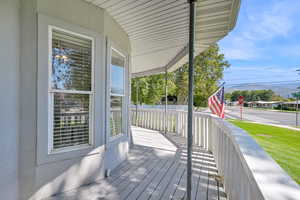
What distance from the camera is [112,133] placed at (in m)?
3.12

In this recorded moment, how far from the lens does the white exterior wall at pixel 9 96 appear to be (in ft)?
6.07

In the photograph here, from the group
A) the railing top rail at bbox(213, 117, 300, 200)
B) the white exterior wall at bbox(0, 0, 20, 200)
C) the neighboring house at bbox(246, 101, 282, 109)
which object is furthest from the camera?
the neighboring house at bbox(246, 101, 282, 109)

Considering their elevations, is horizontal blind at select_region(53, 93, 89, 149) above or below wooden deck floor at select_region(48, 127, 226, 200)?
above

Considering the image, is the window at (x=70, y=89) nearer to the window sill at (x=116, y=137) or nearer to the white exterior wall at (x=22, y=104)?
the white exterior wall at (x=22, y=104)

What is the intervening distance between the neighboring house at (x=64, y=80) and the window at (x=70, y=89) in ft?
0.04

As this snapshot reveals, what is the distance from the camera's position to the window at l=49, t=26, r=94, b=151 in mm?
2209

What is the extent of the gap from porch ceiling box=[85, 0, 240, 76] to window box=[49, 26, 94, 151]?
0.69 meters

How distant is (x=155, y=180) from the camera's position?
2.66 m

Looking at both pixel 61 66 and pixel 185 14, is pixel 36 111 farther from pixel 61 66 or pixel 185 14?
pixel 185 14

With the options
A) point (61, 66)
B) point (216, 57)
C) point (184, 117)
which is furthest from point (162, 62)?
point (216, 57)

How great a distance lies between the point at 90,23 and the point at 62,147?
5.84 ft

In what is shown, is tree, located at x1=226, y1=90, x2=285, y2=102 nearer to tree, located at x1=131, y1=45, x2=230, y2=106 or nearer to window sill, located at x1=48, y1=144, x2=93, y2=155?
tree, located at x1=131, y1=45, x2=230, y2=106

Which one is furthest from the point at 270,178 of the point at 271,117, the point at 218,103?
the point at 271,117

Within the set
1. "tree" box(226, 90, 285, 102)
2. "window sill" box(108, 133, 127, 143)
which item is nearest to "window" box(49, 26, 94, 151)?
"window sill" box(108, 133, 127, 143)
